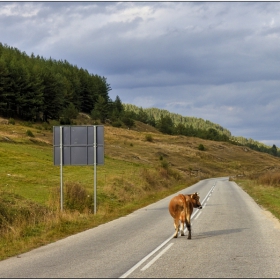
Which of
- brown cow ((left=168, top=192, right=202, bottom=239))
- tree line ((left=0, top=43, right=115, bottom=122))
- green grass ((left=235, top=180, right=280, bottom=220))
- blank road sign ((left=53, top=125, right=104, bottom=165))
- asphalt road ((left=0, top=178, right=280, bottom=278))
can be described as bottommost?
green grass ((left=235, top=180, right=280, bottom=220))

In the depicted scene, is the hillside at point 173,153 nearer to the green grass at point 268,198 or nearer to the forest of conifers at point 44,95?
the forest of conifers at point 44,95

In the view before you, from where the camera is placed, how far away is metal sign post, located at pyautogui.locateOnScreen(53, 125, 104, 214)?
23906 mm

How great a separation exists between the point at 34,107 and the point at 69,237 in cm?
9084

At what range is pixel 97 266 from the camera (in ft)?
32.8

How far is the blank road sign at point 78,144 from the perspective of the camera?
2392 centimetres

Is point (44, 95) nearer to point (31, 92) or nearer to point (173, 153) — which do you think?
point (31, 92)

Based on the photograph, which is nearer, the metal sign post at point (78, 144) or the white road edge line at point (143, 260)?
the white road edge line at point (143, 260)

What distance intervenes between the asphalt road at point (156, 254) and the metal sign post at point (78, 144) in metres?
6.85

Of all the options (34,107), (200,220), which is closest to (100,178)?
(200,220)

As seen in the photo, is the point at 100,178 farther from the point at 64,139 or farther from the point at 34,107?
the point at 34,107

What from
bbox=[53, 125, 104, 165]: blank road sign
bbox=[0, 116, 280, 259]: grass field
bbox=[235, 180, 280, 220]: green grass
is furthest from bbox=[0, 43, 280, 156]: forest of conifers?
bbox=[53, 125, 104, 165]: blank road sign

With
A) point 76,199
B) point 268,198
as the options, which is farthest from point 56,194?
point 268,198

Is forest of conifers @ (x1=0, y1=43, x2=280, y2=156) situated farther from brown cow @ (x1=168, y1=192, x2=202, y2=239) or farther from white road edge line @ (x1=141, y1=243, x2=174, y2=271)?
white road edge line @ (x1=141, y1=243, x2=174, y2=271)

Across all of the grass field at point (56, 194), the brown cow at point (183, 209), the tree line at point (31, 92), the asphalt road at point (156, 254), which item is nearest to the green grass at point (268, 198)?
the grass field at point (56, 194)
